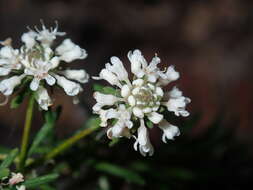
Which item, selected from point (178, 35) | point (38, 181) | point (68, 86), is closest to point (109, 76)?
point (68, 86)

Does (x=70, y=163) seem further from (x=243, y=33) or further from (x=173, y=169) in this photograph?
(x=243, y=33)

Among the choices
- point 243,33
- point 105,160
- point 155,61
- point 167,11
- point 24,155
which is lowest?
point 24,155

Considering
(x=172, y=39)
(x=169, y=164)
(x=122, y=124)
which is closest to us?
(x=122, y=124)

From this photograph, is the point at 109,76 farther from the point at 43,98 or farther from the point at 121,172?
the point at 121,172

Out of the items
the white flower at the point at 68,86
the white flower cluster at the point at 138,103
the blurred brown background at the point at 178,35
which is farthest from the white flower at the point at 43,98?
the blurred brown background at the point at 178,35

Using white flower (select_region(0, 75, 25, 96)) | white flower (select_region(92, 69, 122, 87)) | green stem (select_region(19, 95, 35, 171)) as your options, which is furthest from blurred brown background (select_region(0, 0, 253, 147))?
white flower (select_region(92, 69, 122, 87))

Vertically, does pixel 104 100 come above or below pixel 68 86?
below

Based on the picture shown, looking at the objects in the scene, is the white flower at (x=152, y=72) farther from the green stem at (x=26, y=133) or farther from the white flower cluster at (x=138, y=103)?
the green stem at (x=26, y=133)

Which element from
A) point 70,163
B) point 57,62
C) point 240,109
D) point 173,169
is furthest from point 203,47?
point 57,62
